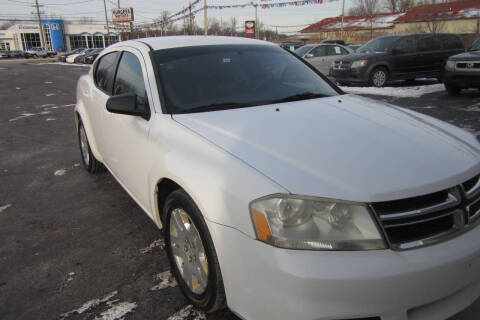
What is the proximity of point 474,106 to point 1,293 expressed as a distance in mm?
8911

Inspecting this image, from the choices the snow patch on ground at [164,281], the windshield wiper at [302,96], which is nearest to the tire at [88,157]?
the snow patch on ground at [164,281]

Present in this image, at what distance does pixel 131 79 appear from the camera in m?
3.23

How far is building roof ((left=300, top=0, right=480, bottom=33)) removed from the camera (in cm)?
4225

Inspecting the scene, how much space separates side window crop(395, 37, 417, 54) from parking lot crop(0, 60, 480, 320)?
6.78 m

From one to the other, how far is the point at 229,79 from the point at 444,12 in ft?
162

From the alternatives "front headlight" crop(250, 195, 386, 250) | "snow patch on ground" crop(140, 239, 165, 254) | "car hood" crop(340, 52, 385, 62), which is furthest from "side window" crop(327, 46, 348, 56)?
"front headlight" crop(250, 195, 386, 250)

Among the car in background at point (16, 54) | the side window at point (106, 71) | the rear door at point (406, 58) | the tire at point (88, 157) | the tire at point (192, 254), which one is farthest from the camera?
the car in background at point (16, 54)

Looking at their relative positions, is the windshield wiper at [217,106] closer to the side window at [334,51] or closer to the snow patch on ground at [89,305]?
the snow patch on ground at [89,305]

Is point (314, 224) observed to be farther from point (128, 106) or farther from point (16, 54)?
point (16, 54)

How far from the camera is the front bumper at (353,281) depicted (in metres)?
1.52

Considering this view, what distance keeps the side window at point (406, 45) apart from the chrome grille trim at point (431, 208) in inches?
457

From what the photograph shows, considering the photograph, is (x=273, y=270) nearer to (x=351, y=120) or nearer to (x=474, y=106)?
(x=351, y=120)

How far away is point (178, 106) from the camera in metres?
2.62

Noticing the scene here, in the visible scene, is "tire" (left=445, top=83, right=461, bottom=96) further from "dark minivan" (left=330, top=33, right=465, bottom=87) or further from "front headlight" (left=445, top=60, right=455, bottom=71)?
"dark minivan" (left=330, top=33, right=465, bottom=87)
